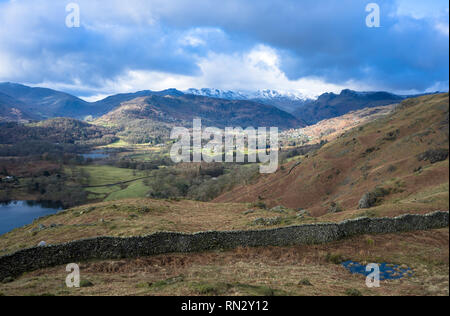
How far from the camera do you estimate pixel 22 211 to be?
83750mm

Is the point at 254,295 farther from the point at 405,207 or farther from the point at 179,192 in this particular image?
the point at 179,192

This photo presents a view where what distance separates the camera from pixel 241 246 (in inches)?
755

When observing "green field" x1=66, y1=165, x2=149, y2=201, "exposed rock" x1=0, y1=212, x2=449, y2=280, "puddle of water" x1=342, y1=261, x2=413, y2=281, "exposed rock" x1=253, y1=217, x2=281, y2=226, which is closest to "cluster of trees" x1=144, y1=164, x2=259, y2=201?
"green field" x1=66, y1=165, x2=149, y2=201

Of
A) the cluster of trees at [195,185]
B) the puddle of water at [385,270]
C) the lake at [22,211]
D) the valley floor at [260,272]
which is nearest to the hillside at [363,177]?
the valley floor at [260,272]

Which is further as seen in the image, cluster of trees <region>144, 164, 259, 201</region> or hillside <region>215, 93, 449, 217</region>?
cluster of trees <region>144, 164, 259, 201</region>

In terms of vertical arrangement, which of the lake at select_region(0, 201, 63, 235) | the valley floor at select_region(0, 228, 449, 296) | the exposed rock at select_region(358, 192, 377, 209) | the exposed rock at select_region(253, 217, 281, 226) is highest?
the exposed rock at select_region(358, 192, 377, 209)

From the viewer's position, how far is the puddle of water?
1060 cm

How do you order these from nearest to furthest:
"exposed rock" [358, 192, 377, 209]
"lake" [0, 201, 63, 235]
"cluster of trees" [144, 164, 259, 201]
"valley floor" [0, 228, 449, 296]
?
1. "valley floor" [0, 228, 449, 296]
2. "exposed rock" [358, 192, 377, 209]
3. "cluster of trees" [144, 164, 259, 201]
4. "lake" [0, 201, 63, 235]

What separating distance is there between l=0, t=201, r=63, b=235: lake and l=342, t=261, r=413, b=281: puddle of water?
294 ft

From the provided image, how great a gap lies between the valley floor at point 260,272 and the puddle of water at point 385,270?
0.35 metres

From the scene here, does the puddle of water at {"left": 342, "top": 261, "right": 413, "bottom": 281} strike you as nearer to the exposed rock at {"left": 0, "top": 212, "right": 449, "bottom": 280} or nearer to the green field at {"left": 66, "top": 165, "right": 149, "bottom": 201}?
the exposed rock at {"left": 0, "top": 212, "right": 449, "bottom": 280}

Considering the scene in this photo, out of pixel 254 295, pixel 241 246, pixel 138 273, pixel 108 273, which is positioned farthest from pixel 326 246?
pixel 108 273

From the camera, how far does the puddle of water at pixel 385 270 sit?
10602 millimetres

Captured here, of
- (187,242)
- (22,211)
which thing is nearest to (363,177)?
(187,242)
